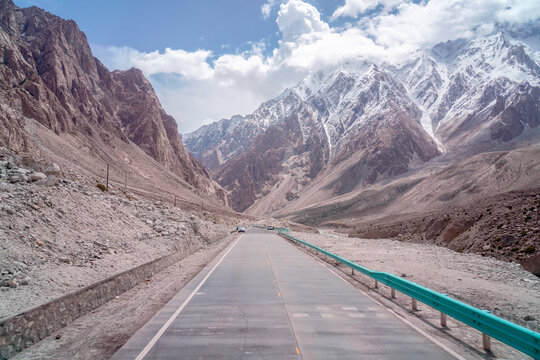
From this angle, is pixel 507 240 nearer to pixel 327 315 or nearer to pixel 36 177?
pixel 327 315

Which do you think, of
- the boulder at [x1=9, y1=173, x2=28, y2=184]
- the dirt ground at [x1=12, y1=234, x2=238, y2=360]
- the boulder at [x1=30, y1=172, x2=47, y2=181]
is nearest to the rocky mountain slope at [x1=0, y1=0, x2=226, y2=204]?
the boulder at [x1=30, y1=172, x2=47, y2=181]

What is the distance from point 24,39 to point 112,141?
126 feet

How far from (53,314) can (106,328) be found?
1028 millimetres

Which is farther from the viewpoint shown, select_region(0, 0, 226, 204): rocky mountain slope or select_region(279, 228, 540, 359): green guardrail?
select_region(0, 0, 226, 204): rocky mountain slope

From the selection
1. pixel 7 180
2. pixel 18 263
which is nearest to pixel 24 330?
pixel 18 263

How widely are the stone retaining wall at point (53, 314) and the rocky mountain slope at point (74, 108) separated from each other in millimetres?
59116

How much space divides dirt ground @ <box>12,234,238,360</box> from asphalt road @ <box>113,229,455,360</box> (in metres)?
0.31

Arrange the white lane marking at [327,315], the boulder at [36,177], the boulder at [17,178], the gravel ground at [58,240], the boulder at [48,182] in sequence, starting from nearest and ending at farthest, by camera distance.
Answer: the white lane marking at [327,315] < the gravel ground at [58,240] < the boulder at [17,178] < the boulder at [48,182] < the boulder at [36,177]

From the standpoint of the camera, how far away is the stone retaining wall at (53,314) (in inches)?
236

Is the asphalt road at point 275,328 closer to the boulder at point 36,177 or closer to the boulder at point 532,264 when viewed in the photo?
the boulder at point 36,177

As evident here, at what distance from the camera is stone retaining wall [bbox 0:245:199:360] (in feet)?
19.7

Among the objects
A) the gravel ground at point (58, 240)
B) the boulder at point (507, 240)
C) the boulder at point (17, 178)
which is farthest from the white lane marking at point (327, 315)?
the boulder at point (507, 240)

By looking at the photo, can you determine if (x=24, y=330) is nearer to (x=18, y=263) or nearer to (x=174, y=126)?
(x=18, y=263)

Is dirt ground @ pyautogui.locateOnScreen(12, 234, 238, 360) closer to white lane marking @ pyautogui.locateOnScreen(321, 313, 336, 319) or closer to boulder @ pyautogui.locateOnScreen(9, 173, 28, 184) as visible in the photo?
white lane marking @ pyautogui.locateOnScreen(321, 313, 336, 319)
